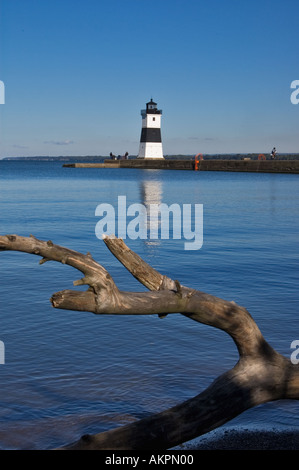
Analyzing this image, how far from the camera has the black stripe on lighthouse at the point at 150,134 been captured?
84875 millimetres

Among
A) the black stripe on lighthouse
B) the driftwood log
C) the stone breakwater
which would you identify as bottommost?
the driftwood log

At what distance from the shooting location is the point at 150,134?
85.6m

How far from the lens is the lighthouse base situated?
293 ft

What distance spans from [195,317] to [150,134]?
82822mm

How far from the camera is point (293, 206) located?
3122cm

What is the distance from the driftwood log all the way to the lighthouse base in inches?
3356

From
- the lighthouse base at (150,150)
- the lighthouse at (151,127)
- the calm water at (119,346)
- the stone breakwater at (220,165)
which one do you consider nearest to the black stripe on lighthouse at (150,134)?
the lighthouse at (151,127)

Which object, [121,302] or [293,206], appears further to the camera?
[293,206]

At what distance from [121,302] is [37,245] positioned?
630 millimetres

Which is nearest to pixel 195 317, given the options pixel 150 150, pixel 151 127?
pixel 151 127

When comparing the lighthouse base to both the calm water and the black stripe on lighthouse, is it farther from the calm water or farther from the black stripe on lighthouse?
the calm water

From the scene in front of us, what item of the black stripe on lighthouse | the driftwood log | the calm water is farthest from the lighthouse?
the driftwood log
